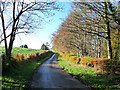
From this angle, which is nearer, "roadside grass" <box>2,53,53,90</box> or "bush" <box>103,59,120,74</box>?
"roadside grass" <box>2,53,53,90</box>

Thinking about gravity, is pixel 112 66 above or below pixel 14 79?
above

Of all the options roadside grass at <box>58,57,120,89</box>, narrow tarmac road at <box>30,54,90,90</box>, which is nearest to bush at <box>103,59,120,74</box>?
roadside grass at <box>58,57,120,89</box>

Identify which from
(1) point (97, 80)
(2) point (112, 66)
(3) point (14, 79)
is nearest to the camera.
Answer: (3) point (14, 79)

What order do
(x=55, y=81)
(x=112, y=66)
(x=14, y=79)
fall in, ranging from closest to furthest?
(x=14, y=79) < (x=55, y=81) < (x=112, y=66)

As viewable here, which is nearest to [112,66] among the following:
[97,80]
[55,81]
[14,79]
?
[97,80]

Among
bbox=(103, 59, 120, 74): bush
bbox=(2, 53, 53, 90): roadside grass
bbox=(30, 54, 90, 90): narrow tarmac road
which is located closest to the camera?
bbox=(2, 53, 53, 90): roadside grass

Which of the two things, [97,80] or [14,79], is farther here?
[97,80]

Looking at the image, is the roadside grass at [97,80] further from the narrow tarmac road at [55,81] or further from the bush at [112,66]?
the bush at [112,66]

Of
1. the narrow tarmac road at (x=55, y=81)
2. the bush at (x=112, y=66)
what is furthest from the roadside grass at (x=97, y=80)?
the bush at (x=112, y=66)

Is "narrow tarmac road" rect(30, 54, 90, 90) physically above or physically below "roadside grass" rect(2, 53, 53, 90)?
below

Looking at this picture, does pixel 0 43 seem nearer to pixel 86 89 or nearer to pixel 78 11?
pixel 86 89

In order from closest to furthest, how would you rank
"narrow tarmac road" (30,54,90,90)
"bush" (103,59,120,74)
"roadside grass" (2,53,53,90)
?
1. "roadside grass" (2,53,53,90)
2. "narrow tarmac road" (30,54,90,90)
3. "bush" (103,59,120,74)

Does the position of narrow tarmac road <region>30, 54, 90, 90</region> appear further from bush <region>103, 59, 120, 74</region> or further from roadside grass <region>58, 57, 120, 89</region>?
bush <region>103, 59, 120, 74</region>

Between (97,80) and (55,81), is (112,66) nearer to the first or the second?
(97,80)
